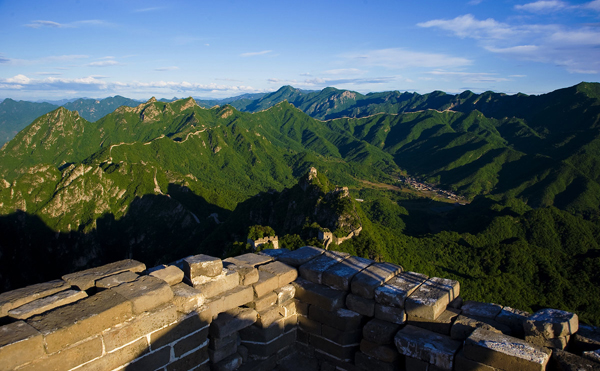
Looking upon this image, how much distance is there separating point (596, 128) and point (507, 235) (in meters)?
157

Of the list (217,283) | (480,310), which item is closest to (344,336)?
(480,310)

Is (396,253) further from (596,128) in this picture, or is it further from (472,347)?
(596,128)

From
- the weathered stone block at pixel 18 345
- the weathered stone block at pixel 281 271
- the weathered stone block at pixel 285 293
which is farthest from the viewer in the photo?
the weathered stone block at pixel 281 271

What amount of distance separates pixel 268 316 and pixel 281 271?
44.1 inches

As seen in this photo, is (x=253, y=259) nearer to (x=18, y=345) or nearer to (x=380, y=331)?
(x=380, y=331)

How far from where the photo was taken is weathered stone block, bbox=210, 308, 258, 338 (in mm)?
7145

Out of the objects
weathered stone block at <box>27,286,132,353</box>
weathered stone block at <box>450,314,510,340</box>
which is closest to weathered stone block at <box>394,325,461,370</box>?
weathered stone block at <box>450,314,510,340</box>

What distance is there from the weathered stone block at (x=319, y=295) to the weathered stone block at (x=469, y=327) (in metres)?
2.40

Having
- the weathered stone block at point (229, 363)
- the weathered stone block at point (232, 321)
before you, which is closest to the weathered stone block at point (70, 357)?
the weathered stone block at point (232, 321)

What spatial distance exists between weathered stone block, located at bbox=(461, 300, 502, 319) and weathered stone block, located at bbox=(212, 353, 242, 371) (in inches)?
193

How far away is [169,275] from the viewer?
709 cm

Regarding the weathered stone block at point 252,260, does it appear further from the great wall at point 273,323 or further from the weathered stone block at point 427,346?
the weathered stone block at point 427,346

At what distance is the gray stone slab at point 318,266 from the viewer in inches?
346

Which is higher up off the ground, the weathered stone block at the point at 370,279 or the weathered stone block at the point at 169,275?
the weathered stone block at the point at 169,275
